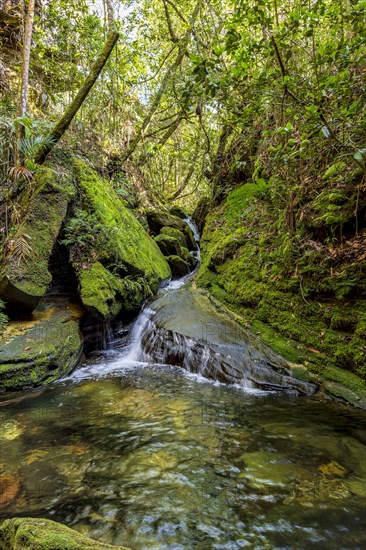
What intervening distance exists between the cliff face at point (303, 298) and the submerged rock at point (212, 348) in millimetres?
249

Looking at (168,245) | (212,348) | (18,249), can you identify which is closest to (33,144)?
(18,249)

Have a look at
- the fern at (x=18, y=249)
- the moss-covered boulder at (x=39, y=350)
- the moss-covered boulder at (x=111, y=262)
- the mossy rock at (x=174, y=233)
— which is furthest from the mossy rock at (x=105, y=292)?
the mossy rock at (x=174, y=233)

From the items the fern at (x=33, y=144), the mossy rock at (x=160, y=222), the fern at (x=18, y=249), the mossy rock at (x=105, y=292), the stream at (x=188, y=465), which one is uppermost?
the fern at (x=33, y=144)

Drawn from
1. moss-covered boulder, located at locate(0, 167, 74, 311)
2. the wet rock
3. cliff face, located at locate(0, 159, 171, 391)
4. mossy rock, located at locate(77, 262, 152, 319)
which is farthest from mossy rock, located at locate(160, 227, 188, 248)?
the wet rock

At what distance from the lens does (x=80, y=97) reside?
5.85 m

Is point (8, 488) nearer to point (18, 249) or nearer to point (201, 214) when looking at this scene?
point (18, 249)

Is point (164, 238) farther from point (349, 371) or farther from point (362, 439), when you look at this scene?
point (362, 439)

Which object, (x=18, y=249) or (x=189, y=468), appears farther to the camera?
(x=18, y=249)

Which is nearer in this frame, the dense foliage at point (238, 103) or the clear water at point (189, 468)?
the clear water at point (189, 468)

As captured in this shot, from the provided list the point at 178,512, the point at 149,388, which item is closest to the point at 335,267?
the point at 149,388

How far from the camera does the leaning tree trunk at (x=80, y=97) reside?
5727 millimetres

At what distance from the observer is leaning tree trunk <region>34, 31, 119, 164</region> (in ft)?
18.8

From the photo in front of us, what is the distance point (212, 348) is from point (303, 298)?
5.20 feet

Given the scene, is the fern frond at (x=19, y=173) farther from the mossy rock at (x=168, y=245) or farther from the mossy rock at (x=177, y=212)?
the mossy rock at (x=177, y=212)
